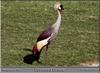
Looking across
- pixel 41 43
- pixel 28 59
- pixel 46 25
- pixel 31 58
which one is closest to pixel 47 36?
pixel 41 43

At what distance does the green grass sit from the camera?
19.5 metres

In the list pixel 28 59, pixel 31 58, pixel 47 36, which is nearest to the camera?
pixel 47 36

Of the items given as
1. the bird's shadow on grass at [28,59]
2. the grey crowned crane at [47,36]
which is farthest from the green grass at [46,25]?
the grey crowned crane at [47,36]

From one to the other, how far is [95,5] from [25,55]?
1131 cm

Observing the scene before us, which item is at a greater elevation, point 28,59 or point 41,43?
point 41,43

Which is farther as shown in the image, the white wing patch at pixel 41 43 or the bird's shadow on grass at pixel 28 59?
the bird's shadow on grass at pixel 28 59

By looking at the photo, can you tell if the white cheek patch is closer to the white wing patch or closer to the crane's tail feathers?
the white wing patch

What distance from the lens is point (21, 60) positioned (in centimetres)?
1889

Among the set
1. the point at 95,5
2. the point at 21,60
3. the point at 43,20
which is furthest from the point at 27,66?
the point at 95,5

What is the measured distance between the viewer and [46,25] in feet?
77.6

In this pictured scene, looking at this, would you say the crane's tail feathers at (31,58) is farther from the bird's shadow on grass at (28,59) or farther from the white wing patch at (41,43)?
the white wing patch at (41,43)

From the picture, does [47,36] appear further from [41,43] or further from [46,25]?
[46,25]

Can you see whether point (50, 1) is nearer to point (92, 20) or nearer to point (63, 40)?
point (92, 20)

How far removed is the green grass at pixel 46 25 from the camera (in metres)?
19.5
